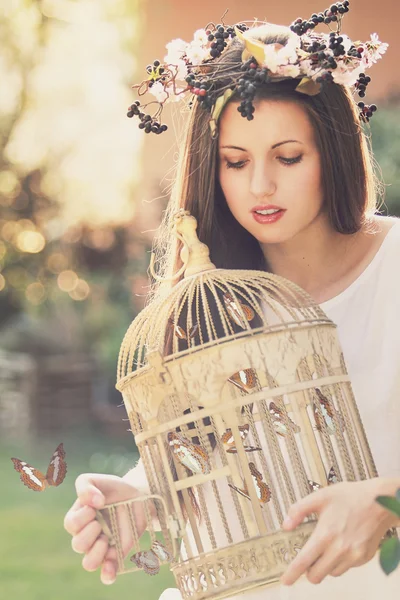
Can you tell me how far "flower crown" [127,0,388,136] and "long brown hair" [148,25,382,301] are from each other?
2cm

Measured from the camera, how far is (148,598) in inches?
195

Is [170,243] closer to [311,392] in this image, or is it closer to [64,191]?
[311,392]

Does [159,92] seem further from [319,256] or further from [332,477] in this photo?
[332,477]

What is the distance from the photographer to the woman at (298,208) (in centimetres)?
159

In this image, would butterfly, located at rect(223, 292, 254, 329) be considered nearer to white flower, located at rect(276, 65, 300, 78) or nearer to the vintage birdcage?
the vintage birdcage

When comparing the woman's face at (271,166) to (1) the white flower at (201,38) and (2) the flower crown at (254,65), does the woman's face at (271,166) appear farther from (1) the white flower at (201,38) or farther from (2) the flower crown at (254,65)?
(1) the white flower at (201,38)

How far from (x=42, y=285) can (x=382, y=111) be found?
3.11m

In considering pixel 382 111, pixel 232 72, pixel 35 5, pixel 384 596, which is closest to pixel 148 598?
pixel 382 111

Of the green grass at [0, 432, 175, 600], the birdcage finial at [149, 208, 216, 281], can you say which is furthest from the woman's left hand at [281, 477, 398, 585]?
the green grass at [0, 432, 175, 600]

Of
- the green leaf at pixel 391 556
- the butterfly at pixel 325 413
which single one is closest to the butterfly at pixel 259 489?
the butterfly at pixel 325 413

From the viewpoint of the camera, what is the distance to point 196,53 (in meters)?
1.68

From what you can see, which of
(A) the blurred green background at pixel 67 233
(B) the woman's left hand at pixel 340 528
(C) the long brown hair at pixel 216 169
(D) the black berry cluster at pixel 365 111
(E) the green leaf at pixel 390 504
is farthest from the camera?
(A) the blurred green background at pixel 67 233

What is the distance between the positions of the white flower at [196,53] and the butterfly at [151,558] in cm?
79

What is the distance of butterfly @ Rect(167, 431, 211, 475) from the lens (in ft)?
4.81
